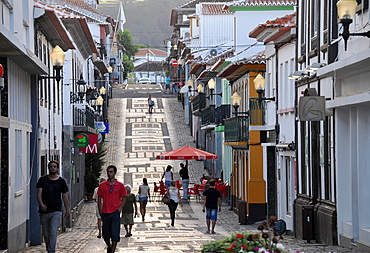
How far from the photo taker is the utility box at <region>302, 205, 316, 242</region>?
63.3ft

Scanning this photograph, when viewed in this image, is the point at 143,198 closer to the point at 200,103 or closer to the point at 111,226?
the point at 111,226

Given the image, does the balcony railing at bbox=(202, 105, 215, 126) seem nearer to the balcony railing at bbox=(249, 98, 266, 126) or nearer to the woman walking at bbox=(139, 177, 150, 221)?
the balcony railing at bbox=(249, 98, 266, 126)

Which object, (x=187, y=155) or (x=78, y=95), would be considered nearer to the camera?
(x=78, y=95)

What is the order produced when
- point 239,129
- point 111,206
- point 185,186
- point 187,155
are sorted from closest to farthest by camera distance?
point 111,206
point 239,129
point 187,155
point 185,186

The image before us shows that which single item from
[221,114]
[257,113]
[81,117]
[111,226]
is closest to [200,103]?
[221,114]

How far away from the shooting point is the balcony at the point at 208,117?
41.7 m

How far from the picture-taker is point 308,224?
1928cm

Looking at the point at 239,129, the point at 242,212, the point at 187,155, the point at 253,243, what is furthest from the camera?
the point at 187,155

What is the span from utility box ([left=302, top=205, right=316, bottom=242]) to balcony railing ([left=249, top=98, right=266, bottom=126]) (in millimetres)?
9928

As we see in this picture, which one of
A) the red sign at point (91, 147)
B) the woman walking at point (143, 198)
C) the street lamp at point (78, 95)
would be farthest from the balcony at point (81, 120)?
the woman walking at point (143, 198)

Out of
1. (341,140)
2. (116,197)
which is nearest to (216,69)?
(341,140)

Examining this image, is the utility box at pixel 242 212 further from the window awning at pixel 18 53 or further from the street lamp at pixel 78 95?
the window awning at pixel 18 53

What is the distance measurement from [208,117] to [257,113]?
13.9 metres

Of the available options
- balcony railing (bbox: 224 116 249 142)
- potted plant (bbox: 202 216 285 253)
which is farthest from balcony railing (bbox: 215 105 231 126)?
potted plant (bbox: 202 216 285 253)
